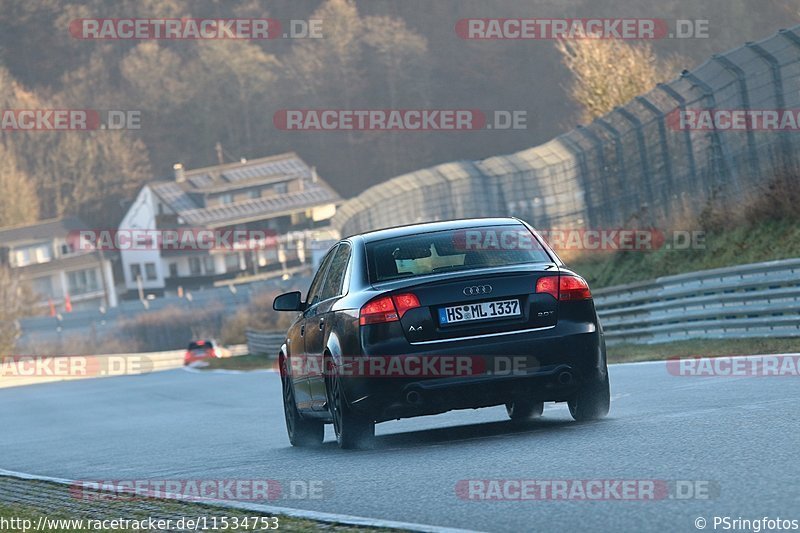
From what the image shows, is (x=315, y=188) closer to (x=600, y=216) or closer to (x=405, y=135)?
(x=405, y=135)

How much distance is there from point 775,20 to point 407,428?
196 ft

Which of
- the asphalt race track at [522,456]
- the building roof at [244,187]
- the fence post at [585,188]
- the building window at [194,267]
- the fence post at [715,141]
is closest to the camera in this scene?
the asphalt race track at [522,456]

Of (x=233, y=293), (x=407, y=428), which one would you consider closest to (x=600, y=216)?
(x=407, y=428)

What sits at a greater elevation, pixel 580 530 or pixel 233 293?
pixel 580 530

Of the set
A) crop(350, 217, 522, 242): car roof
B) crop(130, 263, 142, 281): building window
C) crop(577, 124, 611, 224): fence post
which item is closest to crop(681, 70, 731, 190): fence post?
crop(577, 124, 611, 224): fence post

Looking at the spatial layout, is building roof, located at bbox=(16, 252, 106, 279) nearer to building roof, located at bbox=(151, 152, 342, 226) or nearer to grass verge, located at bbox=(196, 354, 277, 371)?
building roof, located at bbox=(151, 152, 342, 226)

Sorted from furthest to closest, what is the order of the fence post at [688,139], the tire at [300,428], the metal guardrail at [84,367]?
the metal guardrail at [84,367] → the fence post at [688,139] → the tire at [300,428]

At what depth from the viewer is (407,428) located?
42.1ft

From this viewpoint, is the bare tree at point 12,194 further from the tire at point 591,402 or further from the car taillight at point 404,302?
the car taillight at point 404,302

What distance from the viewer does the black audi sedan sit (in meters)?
9.84

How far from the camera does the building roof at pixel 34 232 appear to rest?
121 metres

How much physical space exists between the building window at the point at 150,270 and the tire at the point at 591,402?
115989mm

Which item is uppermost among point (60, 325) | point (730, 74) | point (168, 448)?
point (730, 74)

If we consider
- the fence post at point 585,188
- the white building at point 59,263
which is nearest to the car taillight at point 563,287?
the fence post at point 585,188
